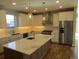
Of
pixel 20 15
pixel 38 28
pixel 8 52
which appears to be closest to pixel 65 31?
pixel 38 28

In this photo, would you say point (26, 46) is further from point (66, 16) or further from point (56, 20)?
point (56, 20)

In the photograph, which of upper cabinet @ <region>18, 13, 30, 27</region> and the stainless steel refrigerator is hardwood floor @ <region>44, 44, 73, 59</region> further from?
upper cabinet @ <region>18, 13, 30, 27</region>

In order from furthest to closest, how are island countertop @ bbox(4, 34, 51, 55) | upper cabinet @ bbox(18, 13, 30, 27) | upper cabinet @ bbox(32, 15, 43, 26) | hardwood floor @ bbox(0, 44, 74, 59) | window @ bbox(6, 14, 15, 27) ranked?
upper cabinet @ bbox(32, 15, 43, 26), upper cabinet @ bbox(18, 13, 30, 27), window @ bbox(6, 14, 15, 27), hardwood floor @ bbox(0, 44, 74, 59), island countertop @ bbox(4, 34, 51, 55)

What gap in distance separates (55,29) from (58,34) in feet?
1.87

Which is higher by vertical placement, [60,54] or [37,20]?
[37,20]

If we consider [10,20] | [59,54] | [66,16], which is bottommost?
[59,54]

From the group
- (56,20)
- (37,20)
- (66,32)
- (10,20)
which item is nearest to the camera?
(10,20)

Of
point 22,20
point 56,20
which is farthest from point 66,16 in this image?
point 22,20

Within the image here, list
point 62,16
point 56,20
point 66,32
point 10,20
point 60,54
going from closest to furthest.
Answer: point 60,54 → point 10,20 → point 66,32 → point 62,16 → point 56,20

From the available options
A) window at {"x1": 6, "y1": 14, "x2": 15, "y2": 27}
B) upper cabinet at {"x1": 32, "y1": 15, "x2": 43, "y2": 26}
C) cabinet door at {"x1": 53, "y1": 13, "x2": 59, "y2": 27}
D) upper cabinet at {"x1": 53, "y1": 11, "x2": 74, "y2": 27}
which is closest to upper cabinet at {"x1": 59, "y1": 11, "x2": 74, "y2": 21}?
upper cabinet at {"x1": 53, "y1": 11, "x2": 74, "y2": 27}

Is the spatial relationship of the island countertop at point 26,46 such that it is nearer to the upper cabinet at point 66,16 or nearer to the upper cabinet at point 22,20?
the upper cabinet at point 22,20

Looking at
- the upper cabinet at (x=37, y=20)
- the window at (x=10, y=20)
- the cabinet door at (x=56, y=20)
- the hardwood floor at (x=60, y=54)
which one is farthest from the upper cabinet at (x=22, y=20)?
the hardwood floor at (x=60, y=54)

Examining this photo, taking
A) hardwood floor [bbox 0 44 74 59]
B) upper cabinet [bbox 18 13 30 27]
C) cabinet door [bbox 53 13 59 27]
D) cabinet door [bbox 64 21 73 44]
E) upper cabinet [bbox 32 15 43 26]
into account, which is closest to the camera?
hardwood floor [bbox 0 44 74 59]

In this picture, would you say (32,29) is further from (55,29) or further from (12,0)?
(12,0)
